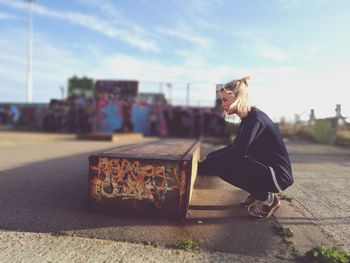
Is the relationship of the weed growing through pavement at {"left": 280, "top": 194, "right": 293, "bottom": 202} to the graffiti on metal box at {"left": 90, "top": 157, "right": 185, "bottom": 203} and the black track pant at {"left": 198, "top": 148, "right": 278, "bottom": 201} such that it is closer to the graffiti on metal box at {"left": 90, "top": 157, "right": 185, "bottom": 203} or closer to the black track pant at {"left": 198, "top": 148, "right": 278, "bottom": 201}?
the black track pant at {"left": 198, "top": 148, "right": 278, "bottom": 201}

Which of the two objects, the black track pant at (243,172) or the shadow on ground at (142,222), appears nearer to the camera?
the shadow on ground at (142,222)

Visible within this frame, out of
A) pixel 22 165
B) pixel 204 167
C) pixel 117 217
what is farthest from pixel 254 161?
pixel 22 165

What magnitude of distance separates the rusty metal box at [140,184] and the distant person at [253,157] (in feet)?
1.32

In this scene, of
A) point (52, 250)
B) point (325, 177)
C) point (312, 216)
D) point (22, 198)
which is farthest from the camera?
point (325, 177)

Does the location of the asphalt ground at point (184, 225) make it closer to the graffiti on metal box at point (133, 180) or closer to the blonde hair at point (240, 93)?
the graffiti on metal box at point (133, 180)

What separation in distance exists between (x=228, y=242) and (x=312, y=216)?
4.58ft

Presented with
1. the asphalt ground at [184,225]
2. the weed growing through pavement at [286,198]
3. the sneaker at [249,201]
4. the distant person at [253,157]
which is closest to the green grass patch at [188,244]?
the asphalt ground at [184,225]

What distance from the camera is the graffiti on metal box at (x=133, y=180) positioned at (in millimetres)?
4035

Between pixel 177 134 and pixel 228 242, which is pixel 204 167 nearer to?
pixel 228 242

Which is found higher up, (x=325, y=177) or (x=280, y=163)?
(x=280, y=163)

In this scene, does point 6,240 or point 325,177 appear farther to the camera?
point 325,177

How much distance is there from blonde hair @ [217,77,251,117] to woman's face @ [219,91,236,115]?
0.03 meters

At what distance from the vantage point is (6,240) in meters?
3.40

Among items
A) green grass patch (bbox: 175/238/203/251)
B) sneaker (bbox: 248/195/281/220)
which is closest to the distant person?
sneaker (bbox: 248/195/281/220)
